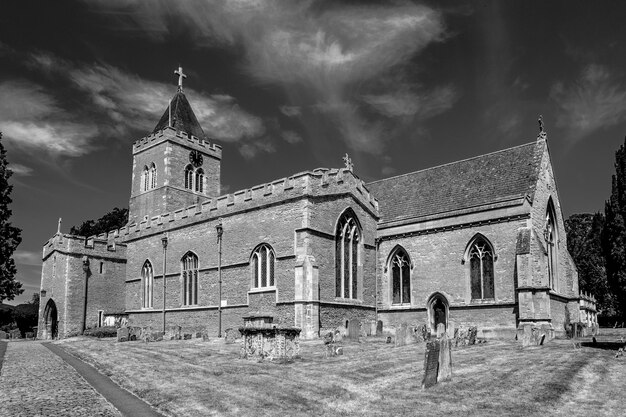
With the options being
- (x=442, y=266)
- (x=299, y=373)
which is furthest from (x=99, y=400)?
(x=442, y=266)

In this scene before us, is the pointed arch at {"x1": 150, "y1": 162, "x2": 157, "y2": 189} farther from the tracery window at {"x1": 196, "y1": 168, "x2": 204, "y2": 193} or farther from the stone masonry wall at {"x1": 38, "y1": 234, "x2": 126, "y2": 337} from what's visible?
the stone masonry wall at {"x1": 38, "y1": 234, "x2": 126, "y2": 337}

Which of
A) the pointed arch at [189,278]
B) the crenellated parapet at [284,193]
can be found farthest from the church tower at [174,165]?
the pointed arch at [189,278]

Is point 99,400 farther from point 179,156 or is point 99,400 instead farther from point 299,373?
point 179,156

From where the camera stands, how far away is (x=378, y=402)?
33.4 feet

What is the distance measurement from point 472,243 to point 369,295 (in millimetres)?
6083

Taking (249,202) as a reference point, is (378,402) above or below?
below

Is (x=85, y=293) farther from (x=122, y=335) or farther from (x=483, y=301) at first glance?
(x=483, y=301)

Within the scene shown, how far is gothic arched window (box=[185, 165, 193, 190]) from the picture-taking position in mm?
44656

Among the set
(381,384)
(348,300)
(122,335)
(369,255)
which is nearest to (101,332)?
(122,335)

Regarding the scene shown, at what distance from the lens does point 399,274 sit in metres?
29.3


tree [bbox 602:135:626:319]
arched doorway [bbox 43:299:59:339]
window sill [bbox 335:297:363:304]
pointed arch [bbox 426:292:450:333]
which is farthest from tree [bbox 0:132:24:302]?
tree [bbox 602:135:626:319]

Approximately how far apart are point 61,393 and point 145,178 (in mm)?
35129

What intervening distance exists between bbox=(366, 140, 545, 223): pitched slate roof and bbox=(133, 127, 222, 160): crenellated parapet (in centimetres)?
1840

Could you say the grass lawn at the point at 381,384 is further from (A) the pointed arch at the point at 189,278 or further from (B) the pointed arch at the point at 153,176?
(B) the pointed arch at the point at 153,176
